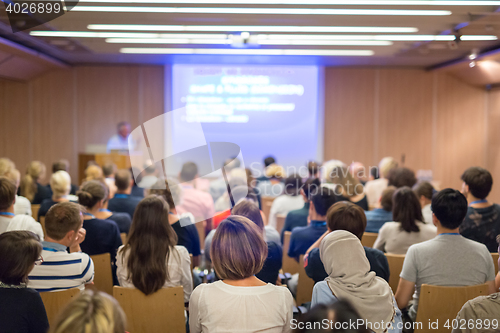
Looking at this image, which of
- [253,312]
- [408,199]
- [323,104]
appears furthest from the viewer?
[323,104]

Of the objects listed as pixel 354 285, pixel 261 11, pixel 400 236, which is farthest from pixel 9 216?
pixel 261 11

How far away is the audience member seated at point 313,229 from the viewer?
10.2ft

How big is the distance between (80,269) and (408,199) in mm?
2451

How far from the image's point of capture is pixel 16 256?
1.78m

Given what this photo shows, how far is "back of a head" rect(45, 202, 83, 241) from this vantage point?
8.14 ft

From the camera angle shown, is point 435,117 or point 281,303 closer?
point 281,303

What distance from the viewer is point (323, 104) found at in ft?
30.7

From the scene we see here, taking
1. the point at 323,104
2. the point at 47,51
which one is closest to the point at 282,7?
the point at 323,104

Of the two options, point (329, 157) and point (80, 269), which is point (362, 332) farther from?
point (329, 157)

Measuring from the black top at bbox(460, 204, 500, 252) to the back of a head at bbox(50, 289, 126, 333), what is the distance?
316cm

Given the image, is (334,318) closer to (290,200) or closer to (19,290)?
(19,290)

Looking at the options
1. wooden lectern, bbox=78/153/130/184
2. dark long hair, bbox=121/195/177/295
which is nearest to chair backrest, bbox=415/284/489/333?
dark long hair, bbox=121/195/177/295

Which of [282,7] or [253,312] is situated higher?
[282,7]

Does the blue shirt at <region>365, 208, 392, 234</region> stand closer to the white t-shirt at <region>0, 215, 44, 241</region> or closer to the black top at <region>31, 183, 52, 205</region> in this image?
the white t-shirt at <region>0, 215, 44, 241</region>
